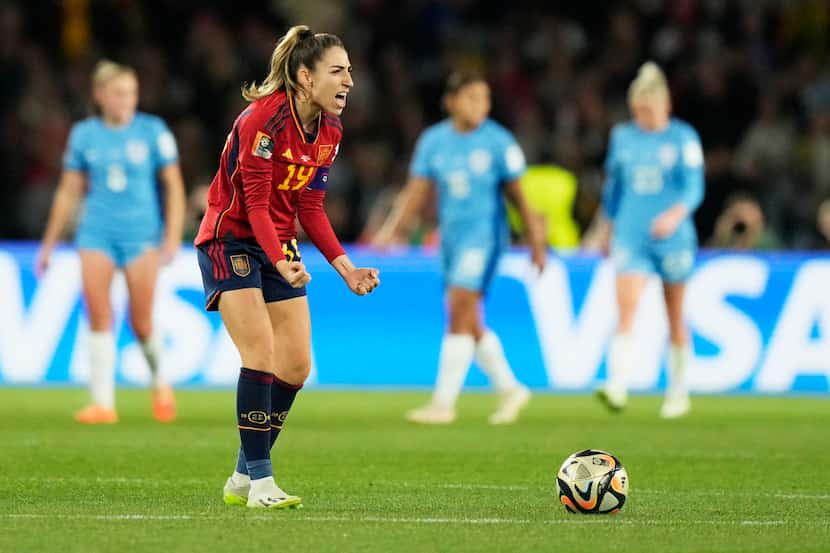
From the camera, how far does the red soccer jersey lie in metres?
7.30

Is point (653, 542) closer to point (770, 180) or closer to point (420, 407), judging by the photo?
point (420, 407)

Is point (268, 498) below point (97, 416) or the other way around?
the other way around

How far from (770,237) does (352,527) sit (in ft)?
36.8

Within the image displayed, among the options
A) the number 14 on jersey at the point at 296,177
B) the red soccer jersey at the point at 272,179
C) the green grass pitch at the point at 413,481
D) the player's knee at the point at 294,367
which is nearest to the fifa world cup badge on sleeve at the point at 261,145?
the red soccer jersey at the point at 272,179

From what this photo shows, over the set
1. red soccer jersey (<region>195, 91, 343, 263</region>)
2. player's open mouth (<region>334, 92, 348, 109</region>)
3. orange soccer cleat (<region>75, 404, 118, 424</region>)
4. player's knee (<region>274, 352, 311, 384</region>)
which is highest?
player's open mouth (<region>334, 92, 348, 109</region>)

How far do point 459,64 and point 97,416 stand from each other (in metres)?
10.0

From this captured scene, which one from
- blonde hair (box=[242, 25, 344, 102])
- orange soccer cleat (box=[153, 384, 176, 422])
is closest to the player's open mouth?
blonde hair (box=[242, 25, 344, 102])

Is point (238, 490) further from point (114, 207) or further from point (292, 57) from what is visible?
point (114, 207)

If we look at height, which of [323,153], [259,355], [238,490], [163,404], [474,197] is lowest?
[163,404]

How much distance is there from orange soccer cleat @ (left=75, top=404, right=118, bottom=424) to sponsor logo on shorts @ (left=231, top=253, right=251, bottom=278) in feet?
16.4

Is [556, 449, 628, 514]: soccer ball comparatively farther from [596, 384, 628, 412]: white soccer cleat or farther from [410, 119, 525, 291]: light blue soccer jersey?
[596, 384, 628, 412]: white soccer cleat

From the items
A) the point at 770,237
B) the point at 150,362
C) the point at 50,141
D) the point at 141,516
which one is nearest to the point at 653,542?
the point at 141,516

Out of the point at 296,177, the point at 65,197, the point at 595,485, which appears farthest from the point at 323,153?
the point at 65,197

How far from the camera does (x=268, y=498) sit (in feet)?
24.2
